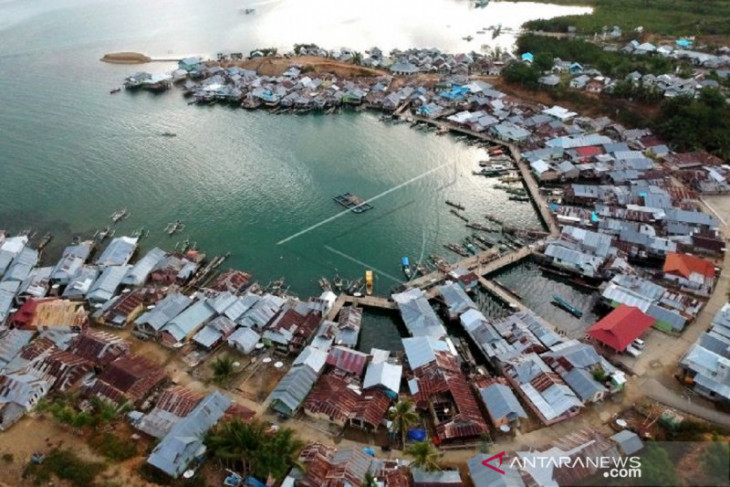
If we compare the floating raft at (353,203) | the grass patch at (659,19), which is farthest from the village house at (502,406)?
the grass patch at (659,19)

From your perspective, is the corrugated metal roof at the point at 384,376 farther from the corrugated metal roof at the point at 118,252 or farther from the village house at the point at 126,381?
the corrugated metal roof at the point at 118,252

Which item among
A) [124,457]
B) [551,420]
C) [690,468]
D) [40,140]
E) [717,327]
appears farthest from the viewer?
[40,140]

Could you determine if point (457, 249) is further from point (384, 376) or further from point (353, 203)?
point (384, 376)

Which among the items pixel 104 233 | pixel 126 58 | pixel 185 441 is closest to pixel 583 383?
pixel 185 441

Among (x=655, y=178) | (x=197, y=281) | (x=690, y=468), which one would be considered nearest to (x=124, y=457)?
(x=197, y=281)

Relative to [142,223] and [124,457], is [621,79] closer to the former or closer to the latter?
[142,223]

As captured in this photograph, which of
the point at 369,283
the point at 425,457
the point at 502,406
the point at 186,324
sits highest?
the point at 425,457
